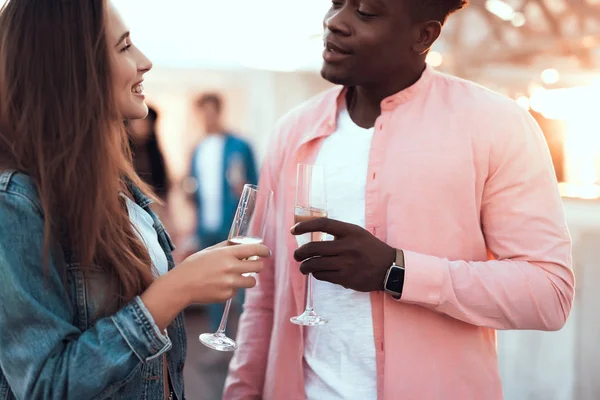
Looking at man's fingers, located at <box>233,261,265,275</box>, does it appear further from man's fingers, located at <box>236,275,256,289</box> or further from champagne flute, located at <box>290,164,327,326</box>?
champagne flute, located at <box>290,164,327,326</box>

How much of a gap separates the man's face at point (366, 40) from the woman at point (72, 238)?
24.7 inches

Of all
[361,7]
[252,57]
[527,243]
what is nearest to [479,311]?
[527,243]

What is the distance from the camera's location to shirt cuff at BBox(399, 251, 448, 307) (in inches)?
71.4

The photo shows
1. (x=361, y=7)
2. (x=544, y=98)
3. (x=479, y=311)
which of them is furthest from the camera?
(x=544, y=98)

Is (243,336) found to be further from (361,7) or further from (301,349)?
(361,7)

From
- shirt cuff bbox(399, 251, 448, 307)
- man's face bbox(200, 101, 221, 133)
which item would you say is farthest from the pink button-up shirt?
man's face bbox(200, 101, 221, 133)

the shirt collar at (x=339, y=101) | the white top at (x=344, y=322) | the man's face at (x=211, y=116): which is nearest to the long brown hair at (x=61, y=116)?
the white top at (x=344, y=322)

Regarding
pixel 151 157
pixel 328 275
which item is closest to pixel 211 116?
pixel 151 157

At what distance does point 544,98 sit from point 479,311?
2687mm

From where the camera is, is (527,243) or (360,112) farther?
(360,112)

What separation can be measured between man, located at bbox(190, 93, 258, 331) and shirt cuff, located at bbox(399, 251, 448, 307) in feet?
14.4

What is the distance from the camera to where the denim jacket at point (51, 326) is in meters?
1.38

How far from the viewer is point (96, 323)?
1492 millimetres

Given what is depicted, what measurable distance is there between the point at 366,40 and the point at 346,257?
623mm
